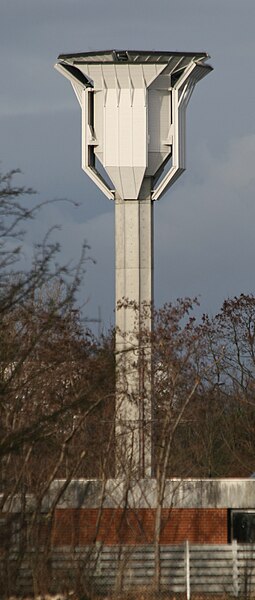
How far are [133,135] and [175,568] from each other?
54.0 ft

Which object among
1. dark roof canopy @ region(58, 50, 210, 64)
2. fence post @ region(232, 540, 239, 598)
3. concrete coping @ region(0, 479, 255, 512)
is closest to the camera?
fence post @ region(232, 540, 239, 598)

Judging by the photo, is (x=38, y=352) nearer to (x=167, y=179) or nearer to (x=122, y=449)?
(x=122, y=449)

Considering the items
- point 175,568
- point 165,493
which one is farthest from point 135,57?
point 175,568

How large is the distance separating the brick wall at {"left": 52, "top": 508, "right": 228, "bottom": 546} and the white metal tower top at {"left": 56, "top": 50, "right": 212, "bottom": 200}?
43.0 ft

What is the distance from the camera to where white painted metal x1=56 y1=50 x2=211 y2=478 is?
4288 centimetres

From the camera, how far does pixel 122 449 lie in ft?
107

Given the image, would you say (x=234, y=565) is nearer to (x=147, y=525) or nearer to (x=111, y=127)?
(x=147, y=525)

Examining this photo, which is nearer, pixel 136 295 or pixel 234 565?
pixel 234 565

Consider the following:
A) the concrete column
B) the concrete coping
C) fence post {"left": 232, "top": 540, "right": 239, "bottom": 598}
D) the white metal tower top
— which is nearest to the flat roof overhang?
the white metal tower top

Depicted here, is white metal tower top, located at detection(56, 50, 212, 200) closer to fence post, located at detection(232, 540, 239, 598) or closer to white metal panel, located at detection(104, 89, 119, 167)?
white metal panel, located at detection(104, 89, 119, 167)

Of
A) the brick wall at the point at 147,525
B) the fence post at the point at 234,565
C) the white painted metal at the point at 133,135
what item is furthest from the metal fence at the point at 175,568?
the white painted metal at the point at 133,135

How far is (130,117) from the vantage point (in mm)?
43094

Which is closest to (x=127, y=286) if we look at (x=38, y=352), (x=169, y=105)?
(x=169, y=105)

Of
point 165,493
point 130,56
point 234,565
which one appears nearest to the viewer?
point 234,565
